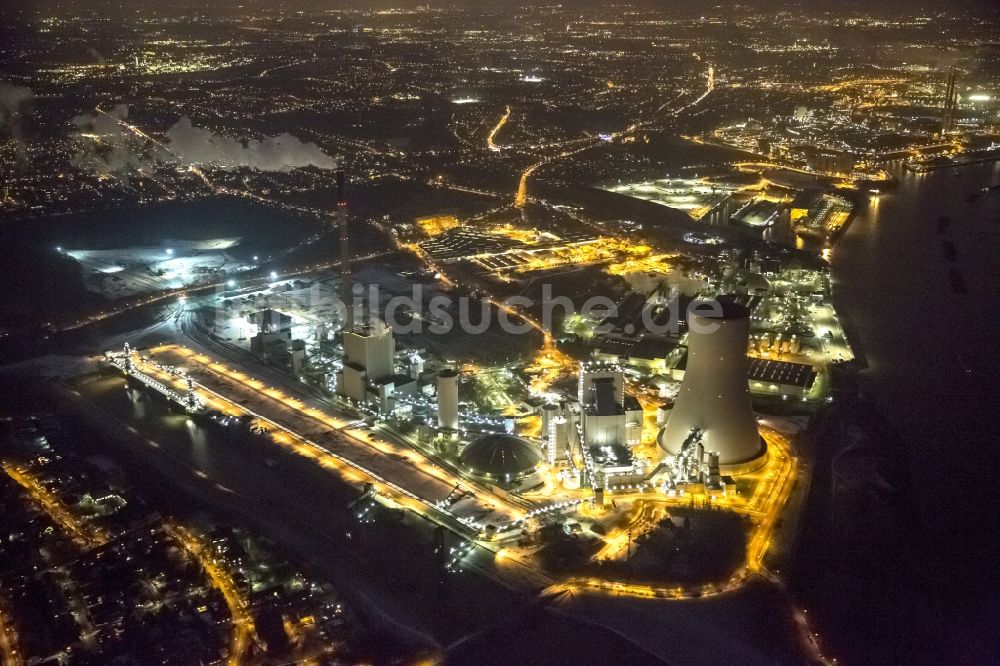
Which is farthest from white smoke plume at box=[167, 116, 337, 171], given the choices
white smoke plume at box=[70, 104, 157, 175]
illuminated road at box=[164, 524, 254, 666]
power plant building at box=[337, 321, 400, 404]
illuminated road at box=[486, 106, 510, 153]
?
illuminated road at box=[164, 524, 254, 666]

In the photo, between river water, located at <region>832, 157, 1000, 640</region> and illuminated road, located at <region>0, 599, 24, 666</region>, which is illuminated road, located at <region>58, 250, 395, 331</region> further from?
river water, located at <region>832, 157, 1000, 640</region>

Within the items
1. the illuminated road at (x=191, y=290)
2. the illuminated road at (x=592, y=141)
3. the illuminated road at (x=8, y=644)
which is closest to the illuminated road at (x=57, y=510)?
the illuminated road at (x=8, y=644)

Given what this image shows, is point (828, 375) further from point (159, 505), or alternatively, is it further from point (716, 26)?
point (716, 26)

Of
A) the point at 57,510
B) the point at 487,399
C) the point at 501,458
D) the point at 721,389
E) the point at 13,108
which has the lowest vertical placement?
the point at 57,510

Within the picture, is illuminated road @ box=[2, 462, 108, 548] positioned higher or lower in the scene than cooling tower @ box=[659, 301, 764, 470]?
lower

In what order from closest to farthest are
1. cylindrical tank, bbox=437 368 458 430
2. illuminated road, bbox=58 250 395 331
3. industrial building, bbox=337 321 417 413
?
cylindrical tank, bbox=437 368 458 430, industrial building, bbox=337 321 417 413, illuminated road, bbox=58 250 395 331

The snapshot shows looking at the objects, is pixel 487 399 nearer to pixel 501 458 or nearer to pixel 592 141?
pixel 501 458

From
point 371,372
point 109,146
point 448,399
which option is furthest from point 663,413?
Answer: point 109,146
